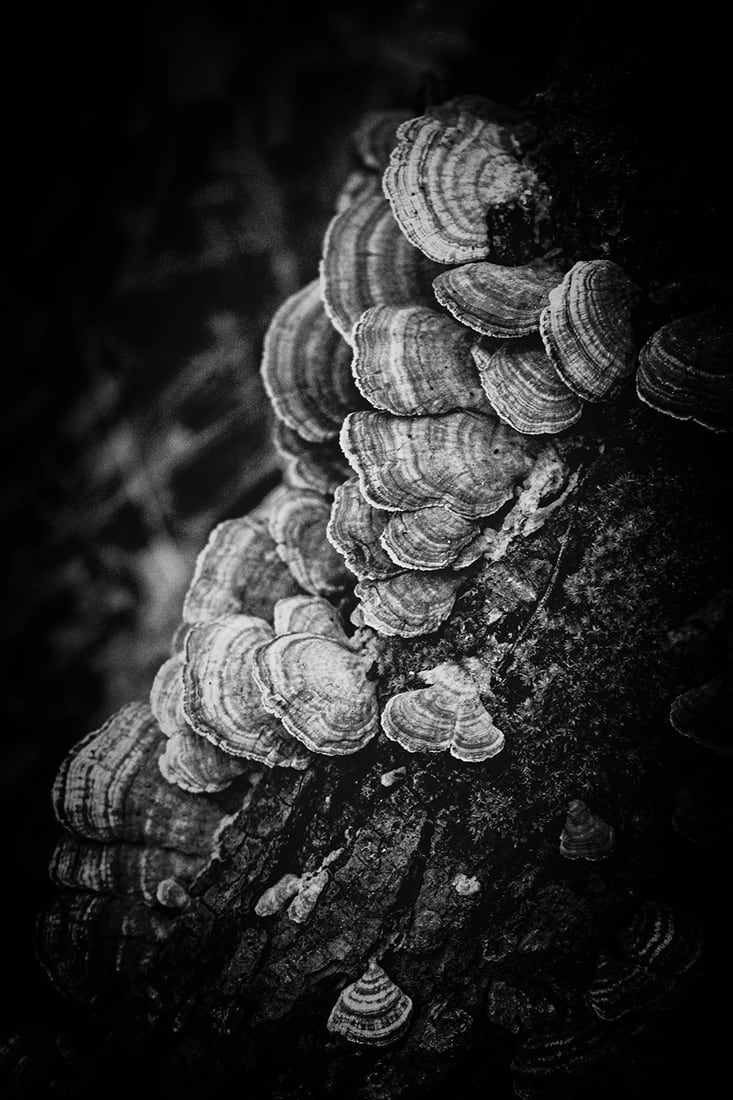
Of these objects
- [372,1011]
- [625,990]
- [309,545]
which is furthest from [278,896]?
[309,545]

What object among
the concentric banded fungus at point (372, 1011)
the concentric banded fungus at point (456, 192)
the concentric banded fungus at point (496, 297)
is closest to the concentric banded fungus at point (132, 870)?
the concentric banded fungus at point (372, 1011)

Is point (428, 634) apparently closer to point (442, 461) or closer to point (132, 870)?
point (442, 461)

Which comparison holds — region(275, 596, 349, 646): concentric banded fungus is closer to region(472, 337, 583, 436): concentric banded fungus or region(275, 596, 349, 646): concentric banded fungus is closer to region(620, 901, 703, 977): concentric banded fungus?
region(472, 337, 583, 436): concentric banded fungus

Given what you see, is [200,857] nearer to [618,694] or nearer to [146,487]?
[618,694]

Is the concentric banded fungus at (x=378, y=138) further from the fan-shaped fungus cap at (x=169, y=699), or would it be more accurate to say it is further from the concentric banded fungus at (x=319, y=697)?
the fan-shaped fungus cap at (x=169, y=699)

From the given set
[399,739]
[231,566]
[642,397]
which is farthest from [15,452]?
[642,397]

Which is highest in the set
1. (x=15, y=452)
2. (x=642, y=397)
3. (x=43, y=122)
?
(x=43, y=122)

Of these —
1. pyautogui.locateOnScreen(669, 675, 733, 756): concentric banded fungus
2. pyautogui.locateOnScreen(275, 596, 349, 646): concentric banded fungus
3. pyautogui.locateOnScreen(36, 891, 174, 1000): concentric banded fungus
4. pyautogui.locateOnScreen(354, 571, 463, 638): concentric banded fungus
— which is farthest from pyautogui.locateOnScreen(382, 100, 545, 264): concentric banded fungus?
pyautogui.locateOnScreen(36, 891, 174, 1000): concentric banded fungus
